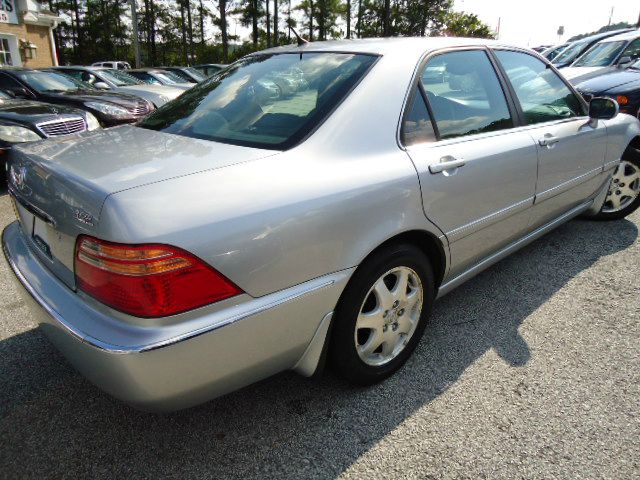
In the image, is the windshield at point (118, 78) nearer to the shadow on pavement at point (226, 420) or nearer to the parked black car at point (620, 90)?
the parked black car at point (620, 90)

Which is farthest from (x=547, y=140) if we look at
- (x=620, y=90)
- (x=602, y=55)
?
(x=602, y=55)

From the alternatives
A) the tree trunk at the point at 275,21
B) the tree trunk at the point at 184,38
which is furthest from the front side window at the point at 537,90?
the tree trunk at the point at 184,38

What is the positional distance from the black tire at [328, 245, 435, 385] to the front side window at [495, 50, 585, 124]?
133 cm

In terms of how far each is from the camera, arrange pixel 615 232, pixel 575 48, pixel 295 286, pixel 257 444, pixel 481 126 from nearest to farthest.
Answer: pixel 295 286, pixel 257 444, pixel 481 126, pixel 615 232, pixel 575 48

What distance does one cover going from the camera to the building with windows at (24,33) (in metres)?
23.5

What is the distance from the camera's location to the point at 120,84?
11.0m

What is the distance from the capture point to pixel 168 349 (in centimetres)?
142

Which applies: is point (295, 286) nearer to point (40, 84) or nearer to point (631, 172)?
point (631, 172)

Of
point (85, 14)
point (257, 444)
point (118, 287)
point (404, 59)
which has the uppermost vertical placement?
point (85, 14)

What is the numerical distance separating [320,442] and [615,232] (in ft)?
11.6

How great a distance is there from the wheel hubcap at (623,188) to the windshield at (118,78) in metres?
10.4

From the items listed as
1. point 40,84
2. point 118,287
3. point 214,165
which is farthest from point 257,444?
point 40,84

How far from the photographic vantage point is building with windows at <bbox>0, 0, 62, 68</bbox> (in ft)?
76.9

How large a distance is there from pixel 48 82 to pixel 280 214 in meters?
8.52
